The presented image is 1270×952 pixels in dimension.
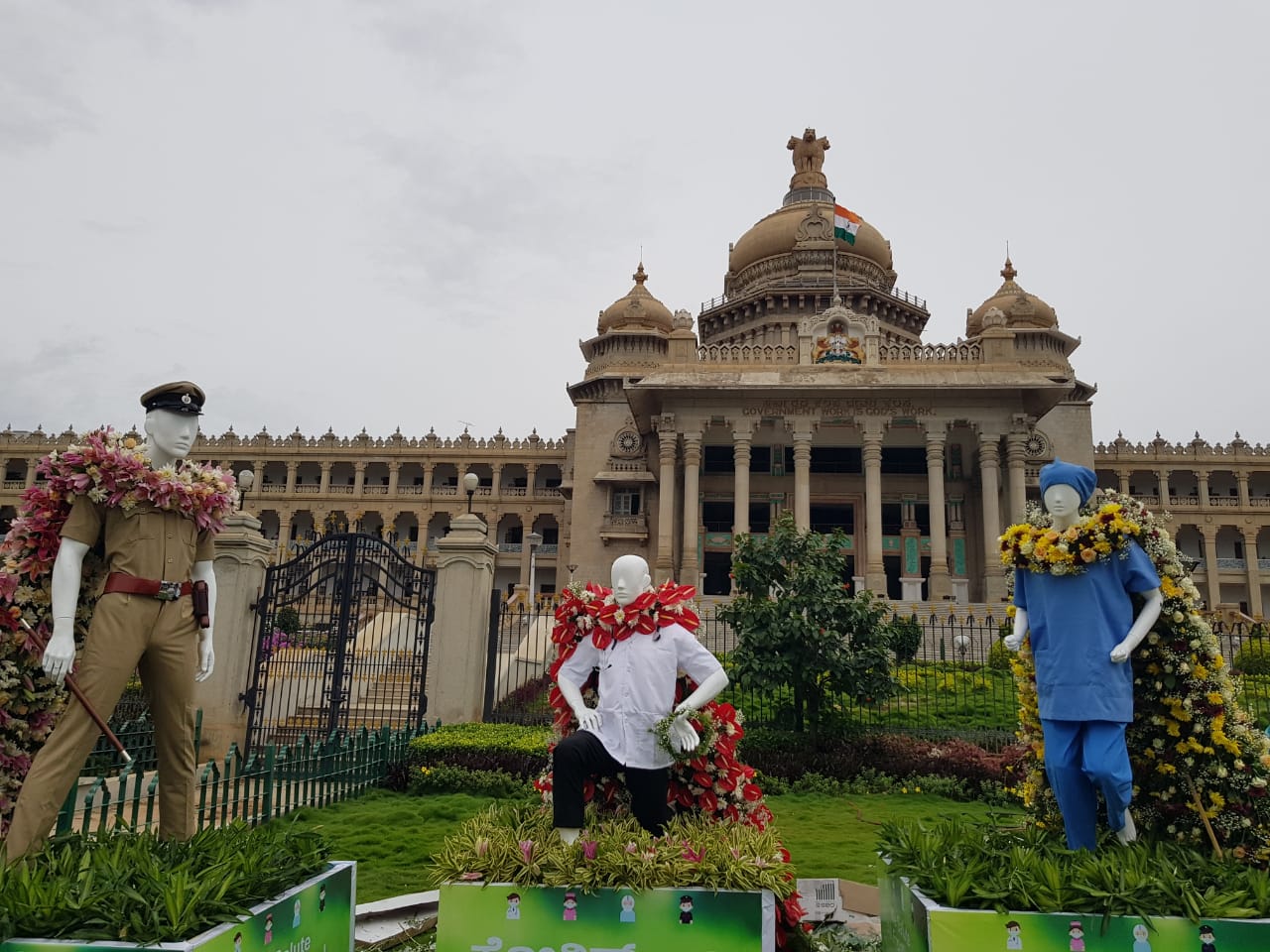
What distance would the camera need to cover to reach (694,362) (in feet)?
95.2

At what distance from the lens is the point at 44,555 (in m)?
4.35

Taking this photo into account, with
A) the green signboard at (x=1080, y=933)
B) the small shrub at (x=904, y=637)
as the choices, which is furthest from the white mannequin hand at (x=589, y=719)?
the small shrub at (x=904, y=637)

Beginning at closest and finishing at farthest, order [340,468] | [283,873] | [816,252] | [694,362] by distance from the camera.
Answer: [283,873] < [694,362] < [816,252] < [340,468]

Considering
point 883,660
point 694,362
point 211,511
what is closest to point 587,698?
point 211,511

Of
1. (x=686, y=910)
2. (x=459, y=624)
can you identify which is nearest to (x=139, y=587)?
(x=686, y=910)

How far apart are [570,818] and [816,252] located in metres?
34.9

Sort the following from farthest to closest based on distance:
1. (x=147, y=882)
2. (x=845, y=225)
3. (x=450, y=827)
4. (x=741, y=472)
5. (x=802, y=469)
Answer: (x=845, y=225) → (x=741, y=472) → (x=802, y=469) → (x=450, y=827) → (x=147, y=882)

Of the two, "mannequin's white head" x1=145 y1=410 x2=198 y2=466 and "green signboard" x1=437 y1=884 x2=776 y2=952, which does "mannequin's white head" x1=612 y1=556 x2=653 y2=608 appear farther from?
"mannequin's white head" x1=145 y1=410 x2=198 y2=466

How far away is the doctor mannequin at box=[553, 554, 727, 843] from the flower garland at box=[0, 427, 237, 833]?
232 cm

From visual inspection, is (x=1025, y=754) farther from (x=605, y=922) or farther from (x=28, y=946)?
(x=28, y=946)

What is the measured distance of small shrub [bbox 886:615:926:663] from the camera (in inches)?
440

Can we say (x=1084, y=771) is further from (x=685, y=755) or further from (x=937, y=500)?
(x=937, y=500)

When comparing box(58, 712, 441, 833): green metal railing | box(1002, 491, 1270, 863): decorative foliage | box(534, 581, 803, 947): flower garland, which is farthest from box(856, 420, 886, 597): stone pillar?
box(534, 581, 803, 947): flower garland

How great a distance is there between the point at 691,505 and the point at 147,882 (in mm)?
24951
